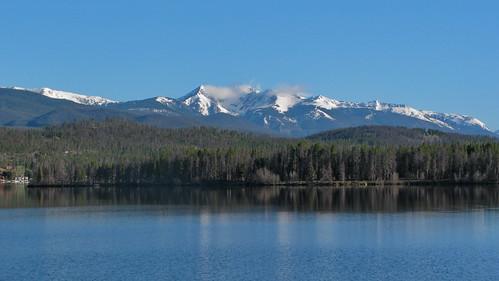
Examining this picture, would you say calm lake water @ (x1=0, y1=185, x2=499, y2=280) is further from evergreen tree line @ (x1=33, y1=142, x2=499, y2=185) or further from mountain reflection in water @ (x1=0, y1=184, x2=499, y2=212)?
evergreen tree line @ (x1=33, y1=142, x2=499, y2=185)

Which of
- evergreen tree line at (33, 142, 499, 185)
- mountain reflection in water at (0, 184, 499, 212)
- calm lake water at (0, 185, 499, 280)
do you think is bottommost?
calm lake water at (0, 185, 499, 280)

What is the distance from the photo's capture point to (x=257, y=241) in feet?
231

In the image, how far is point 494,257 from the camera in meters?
58.7

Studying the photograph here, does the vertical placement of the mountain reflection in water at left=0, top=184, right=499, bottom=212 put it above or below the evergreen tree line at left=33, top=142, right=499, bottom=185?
below

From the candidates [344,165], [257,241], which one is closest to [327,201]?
[257,241]

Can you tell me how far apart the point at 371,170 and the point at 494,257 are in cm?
12371

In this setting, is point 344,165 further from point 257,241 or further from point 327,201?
point 257,241

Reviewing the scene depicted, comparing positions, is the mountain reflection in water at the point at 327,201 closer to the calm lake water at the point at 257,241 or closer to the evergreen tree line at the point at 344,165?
the calm lake water at the point at 257,241

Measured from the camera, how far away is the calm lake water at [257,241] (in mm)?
55062

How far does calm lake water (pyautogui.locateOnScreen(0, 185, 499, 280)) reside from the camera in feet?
181

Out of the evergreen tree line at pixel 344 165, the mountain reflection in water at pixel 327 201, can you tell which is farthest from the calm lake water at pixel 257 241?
the evergreen tree line at pixel 344 165

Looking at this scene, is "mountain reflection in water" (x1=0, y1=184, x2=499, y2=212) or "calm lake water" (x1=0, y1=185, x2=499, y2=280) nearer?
"calm lake water" (x1=0, y1=185, x2=499, y2=280)

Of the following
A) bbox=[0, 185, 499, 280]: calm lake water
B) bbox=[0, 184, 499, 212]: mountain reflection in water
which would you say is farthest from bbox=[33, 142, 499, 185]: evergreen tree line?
bbox=[0, 185, 499, 280]: calm lake water

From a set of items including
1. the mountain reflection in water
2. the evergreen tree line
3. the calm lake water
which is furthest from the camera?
the evergreen tree line
